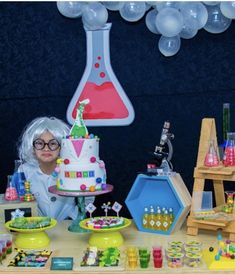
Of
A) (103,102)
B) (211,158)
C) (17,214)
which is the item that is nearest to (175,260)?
(211,158)

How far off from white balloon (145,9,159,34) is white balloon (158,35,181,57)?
73 mm

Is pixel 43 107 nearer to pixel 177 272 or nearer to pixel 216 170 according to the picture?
pixel 216 170

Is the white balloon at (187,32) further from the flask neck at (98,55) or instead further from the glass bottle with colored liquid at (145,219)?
the glass bottle with colored liquid at (145,219)

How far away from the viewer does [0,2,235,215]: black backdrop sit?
290 cm

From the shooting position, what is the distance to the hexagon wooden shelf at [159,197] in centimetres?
202

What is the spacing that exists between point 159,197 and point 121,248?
14.0 inches

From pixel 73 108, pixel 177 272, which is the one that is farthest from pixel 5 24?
pixel 177 272

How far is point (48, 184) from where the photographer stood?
255cm

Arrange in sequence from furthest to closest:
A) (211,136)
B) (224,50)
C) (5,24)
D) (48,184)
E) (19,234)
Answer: (5,24) < (224,50) < (48,184) < (211,136) < (19,234)

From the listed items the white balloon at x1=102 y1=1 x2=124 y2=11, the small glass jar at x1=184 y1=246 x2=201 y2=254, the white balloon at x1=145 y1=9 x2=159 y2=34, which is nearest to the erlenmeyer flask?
the small glass jar at x1=184 y1=246 x2=201 y2=254

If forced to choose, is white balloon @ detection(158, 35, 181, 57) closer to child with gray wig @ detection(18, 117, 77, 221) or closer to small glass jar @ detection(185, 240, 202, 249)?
child with gray wig @ detection(18, 117, 77, 221)

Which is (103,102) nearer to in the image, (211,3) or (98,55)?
(98,55)

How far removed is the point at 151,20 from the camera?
274 centimetres

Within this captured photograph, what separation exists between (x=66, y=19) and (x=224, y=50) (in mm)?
1003
